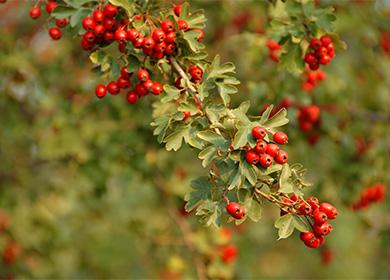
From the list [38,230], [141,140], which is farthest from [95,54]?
[38,230]

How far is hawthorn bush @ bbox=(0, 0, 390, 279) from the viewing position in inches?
90.0

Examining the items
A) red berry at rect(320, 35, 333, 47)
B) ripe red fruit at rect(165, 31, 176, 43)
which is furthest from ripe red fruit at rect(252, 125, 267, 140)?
red berry at rect(320, 35, 333, 47)

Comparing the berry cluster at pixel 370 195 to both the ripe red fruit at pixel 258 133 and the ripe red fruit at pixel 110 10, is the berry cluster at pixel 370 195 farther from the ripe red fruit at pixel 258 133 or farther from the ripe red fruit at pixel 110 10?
the ripe red fruit at pixel 110 10

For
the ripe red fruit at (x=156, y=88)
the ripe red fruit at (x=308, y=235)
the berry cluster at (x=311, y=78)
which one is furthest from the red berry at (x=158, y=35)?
the berry cluster at (x=311, y=78)

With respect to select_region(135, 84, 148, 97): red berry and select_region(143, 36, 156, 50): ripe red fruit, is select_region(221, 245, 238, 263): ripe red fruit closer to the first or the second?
select_region(135, 84, 148, 97): red berry

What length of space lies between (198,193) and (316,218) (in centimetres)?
50

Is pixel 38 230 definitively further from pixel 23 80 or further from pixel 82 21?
pixel 82 21

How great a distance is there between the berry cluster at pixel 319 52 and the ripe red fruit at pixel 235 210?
109 cm

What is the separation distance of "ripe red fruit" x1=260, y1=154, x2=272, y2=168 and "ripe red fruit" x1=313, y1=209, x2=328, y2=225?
25 cm

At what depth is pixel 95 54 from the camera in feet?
8.65

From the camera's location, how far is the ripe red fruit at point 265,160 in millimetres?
2139

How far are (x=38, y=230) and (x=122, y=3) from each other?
403 centimetres

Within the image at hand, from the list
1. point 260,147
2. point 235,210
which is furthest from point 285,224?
point 260,147

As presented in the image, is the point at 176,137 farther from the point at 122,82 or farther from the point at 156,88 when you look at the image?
the point at 122,82
